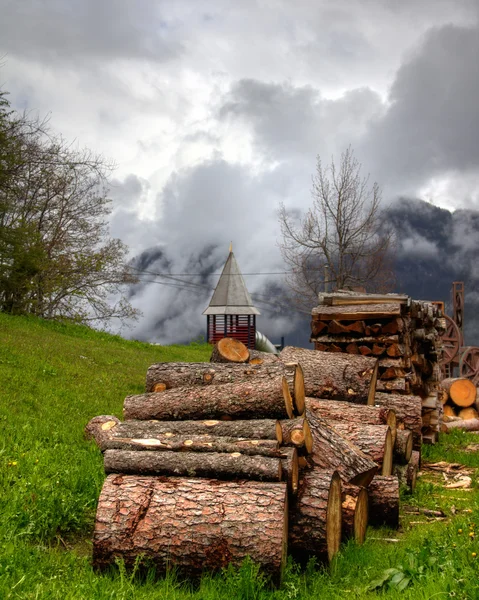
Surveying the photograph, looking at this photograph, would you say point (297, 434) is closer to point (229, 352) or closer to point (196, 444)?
point (196, 444)

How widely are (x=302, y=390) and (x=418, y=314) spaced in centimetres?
608

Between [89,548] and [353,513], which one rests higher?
[353,513]

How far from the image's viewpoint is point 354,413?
7.76 metres

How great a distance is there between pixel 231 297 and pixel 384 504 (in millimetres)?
35490

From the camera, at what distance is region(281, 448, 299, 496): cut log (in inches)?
198

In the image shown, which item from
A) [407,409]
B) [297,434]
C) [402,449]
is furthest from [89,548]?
[407,409]

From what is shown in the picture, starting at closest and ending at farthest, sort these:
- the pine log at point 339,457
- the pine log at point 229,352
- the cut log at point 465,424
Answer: the pine log at point 339,457, the pine log at point 229,352, the cut log at point 465,424

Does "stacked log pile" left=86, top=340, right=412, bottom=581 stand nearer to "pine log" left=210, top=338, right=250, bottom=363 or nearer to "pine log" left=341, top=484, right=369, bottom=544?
"pine log" left=341, top=484, right=369, bottom=544

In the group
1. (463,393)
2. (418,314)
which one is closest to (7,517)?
(418,314)

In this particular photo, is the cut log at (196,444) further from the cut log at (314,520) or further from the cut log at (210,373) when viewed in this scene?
the cut log at (210,373)

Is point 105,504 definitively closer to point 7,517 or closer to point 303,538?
point 7,517

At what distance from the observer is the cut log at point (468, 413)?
16.8m

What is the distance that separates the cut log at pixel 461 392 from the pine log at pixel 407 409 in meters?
8.05

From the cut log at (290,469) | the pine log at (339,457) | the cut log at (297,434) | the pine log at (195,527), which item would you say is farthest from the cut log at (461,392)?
the pine log at (195,527)
